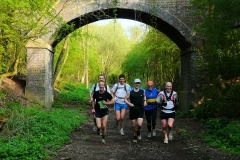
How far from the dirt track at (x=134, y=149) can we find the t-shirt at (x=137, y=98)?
1.02 m

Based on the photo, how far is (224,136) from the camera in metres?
8.31

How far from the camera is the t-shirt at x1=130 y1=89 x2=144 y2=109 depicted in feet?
25.8

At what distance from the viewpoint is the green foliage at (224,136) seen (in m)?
7.24

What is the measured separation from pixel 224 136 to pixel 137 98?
268 cm

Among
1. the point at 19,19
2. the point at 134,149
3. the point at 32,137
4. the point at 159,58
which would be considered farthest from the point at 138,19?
the point at 32,137

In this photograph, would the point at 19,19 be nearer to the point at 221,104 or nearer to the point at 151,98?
the point at 151,98

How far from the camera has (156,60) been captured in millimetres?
27344

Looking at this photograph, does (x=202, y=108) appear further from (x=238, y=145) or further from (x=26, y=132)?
(x=26, y=132)

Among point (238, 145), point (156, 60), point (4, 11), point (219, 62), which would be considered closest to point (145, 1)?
point (219, 62)

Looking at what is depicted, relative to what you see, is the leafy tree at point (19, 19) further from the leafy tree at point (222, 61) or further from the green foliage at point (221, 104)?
the green foliage at point (221, 104)

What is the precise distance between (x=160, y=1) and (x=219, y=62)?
519 cm

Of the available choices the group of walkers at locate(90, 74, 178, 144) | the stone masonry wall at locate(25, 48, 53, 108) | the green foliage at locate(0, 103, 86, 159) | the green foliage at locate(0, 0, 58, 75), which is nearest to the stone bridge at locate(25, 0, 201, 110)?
the stone masonry wall at locate(25, 48, 53, 108)

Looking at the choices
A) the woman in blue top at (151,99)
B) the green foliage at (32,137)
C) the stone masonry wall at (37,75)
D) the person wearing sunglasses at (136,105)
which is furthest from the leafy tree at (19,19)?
Result: the woman in blue top at (151,99)

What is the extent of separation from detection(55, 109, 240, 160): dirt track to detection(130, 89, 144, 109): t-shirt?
1020 mm
